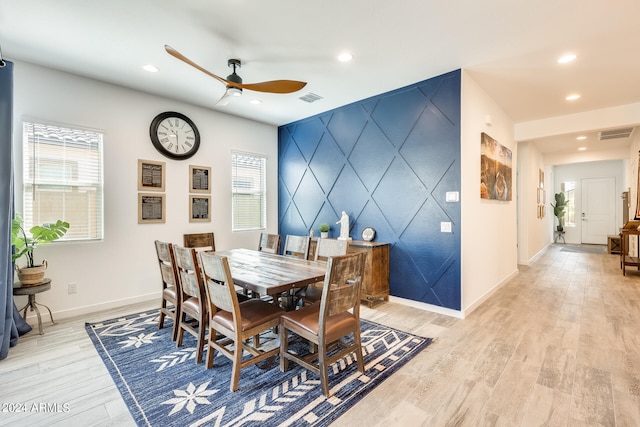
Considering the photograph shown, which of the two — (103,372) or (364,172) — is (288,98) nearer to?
(364,172)

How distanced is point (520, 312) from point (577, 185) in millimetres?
9099

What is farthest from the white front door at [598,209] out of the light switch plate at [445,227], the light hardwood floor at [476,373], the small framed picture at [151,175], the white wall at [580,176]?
the small framed picture at [151,175]

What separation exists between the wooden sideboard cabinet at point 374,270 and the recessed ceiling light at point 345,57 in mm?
2046

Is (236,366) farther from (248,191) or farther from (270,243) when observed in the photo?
(248,191)

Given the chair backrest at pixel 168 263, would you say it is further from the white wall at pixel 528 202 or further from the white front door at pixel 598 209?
the white front door at pixel 598 209

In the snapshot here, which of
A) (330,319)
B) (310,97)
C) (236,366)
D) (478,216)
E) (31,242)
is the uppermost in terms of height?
(310,97)

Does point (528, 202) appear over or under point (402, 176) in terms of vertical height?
under

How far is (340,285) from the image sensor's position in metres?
2.11

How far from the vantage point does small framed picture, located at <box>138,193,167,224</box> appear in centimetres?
400

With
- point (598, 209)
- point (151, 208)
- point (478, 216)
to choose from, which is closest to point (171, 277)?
point (151, 208)

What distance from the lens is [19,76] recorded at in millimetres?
3158

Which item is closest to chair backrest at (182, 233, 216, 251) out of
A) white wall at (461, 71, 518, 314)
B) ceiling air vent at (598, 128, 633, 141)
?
white wall at (461, 71, 518, 314)

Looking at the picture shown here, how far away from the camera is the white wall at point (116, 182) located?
10.9 ft

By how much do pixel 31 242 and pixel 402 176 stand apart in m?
4.19
